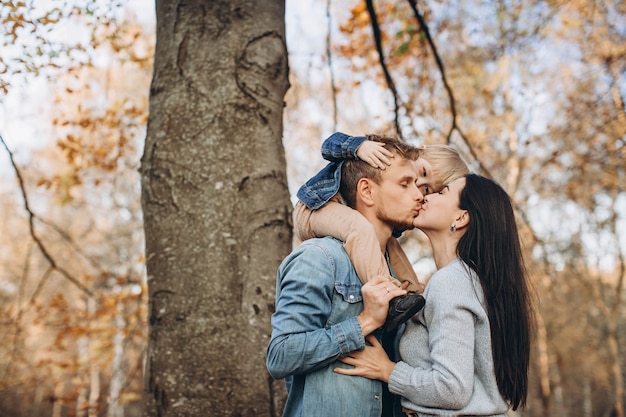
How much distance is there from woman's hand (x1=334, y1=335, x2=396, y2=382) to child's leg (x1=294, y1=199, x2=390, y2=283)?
269 millimetres

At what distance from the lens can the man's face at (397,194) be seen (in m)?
2.34

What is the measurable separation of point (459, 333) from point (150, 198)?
162cm


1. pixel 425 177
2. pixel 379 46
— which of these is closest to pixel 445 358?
pixel 425 177

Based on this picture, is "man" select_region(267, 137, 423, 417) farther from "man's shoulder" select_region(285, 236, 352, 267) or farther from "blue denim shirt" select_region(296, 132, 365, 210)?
"blue denim shirt" select_region(296, 132, 365, 210)

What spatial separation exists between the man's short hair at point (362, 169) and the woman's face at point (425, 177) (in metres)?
0.53

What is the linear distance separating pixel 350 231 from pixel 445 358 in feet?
2.01

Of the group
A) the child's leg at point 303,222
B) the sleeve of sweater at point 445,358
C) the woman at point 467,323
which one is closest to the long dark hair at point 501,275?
the woman at point 467,323

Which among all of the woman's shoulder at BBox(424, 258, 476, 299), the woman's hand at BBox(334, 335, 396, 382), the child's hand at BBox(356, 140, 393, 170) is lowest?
the woman's hand at BBox(334, 335, 396, 382)

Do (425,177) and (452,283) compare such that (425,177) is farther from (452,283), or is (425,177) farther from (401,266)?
(452,283)

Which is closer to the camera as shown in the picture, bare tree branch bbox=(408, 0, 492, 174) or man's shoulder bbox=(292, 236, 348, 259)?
man's shoulder bbox=(292, 236, 348, 259)

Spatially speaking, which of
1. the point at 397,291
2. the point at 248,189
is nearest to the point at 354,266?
the point at 397,291

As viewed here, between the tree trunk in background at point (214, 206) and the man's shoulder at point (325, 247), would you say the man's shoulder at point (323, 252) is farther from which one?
the tree trunk in background at point (214, 206)

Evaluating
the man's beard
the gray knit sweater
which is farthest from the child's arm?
the gray knit sweater

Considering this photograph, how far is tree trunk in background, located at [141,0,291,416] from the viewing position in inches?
97.5
